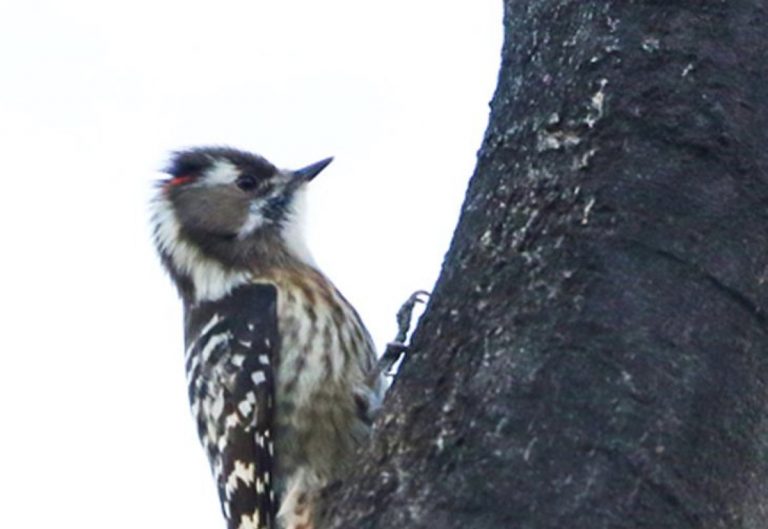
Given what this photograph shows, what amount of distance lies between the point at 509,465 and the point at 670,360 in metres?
0.36

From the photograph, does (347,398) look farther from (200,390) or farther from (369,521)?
(369,521)

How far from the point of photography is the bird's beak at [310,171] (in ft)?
21.7

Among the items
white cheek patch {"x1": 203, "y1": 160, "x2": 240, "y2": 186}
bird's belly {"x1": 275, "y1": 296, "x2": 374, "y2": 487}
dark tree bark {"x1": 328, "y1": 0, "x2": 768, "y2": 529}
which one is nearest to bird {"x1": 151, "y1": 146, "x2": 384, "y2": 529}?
bird's belly {"x1": 275, "y1": 296, "x2": 374, "y2": 487}

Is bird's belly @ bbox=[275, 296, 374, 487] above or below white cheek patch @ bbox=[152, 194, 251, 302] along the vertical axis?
below

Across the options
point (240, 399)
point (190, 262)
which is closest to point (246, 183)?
point (190, 262)

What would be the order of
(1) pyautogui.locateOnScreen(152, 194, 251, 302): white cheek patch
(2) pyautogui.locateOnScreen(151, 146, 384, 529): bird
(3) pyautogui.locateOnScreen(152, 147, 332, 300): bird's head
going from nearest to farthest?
(2) pyautogui.locateOnScreen(151, 146, 384, 529): bird
(1) pyautogui.locateOnScreen(152, 194, 251, 302): white cheek patch
(3) pyautogui.locateOnScreen(152, 147, 332, 300): bird's head

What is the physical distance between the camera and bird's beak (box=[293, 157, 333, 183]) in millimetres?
6621

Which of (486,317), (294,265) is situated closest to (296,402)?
(294,265)

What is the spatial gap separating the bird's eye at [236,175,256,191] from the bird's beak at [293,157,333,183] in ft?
0.60

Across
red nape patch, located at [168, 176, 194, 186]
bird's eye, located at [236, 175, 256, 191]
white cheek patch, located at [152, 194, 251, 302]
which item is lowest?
white cheek patch, located at [152, 194, 251, 302]

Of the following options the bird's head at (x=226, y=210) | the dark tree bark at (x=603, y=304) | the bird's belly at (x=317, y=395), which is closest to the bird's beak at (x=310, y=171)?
the bird's head at (x=226, y=210)

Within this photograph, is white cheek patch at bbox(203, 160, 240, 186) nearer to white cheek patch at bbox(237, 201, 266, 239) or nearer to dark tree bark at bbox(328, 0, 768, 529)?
white cheek patch at bbox(237, 201, 266, 239)

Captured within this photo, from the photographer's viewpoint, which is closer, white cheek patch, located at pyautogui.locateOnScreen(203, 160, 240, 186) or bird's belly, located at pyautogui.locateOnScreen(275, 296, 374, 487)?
bird's belly, located at pyautogui.locateOnScreen(275, 296, 374, 487)

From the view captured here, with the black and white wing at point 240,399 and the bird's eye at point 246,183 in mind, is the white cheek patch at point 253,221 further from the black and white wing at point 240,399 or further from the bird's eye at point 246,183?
the black and white wing at point 240,399
